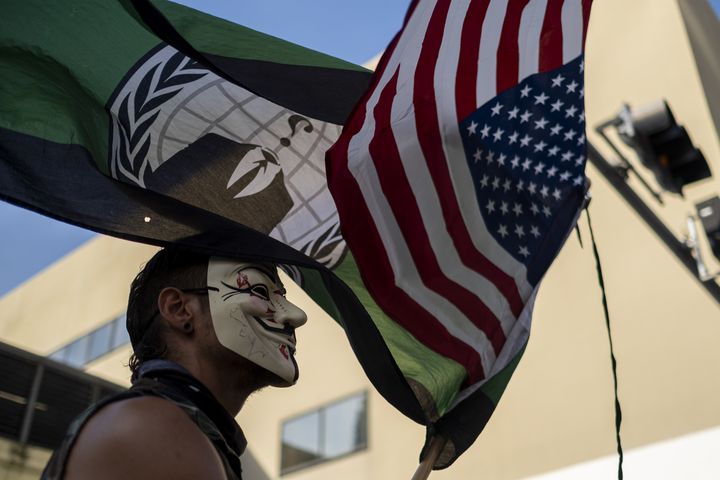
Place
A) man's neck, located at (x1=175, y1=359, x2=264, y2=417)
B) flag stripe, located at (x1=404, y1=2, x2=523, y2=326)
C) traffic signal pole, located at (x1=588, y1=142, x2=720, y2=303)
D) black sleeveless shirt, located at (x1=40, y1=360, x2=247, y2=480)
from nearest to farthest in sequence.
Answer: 1. black sleeveless shirt, located at (x1=40, y1=360, x2=247, y2=480)
2. man's neck, located at (x1=175, y1=359, x2=264, y2=417)
3. flag stripe, located at (x1=404, y1=2, x2=523, y2=326)
4. traffic signal pole, located at (x1=588, y1=142, x2=720, y2=303)

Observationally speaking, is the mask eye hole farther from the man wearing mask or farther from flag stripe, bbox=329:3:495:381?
flag stripe, bbox=329:3:495:381

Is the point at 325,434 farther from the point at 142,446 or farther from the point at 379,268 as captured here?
the point at 142,446

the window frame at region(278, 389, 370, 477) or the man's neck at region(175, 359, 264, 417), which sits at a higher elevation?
the man's neck at region(175, 359, 264, 417)

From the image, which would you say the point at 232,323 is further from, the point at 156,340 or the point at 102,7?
the point at 102,7

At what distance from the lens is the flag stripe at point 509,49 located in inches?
168

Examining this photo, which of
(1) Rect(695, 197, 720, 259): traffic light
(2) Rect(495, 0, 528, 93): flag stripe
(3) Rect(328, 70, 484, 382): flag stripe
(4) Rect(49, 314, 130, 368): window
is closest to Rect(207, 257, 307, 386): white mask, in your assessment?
(3) Rect(328, 70, 484, 382): flag stripe

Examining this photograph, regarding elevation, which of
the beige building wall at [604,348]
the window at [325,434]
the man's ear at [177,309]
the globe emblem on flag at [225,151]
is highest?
the globe emblem on flag at [225,151]

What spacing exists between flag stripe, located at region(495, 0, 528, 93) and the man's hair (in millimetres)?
1602

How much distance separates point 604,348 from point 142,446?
1167 cm

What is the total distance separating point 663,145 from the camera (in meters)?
7.66

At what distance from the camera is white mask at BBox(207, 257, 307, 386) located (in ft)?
9.95

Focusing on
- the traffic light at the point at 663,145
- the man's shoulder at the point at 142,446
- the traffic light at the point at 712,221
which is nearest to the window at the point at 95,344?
the traffic light at the point at 712,221

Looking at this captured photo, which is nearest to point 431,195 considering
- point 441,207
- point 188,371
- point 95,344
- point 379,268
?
point 441,207

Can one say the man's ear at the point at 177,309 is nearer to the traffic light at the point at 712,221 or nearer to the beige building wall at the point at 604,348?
the traffic light at the point at 712,221
